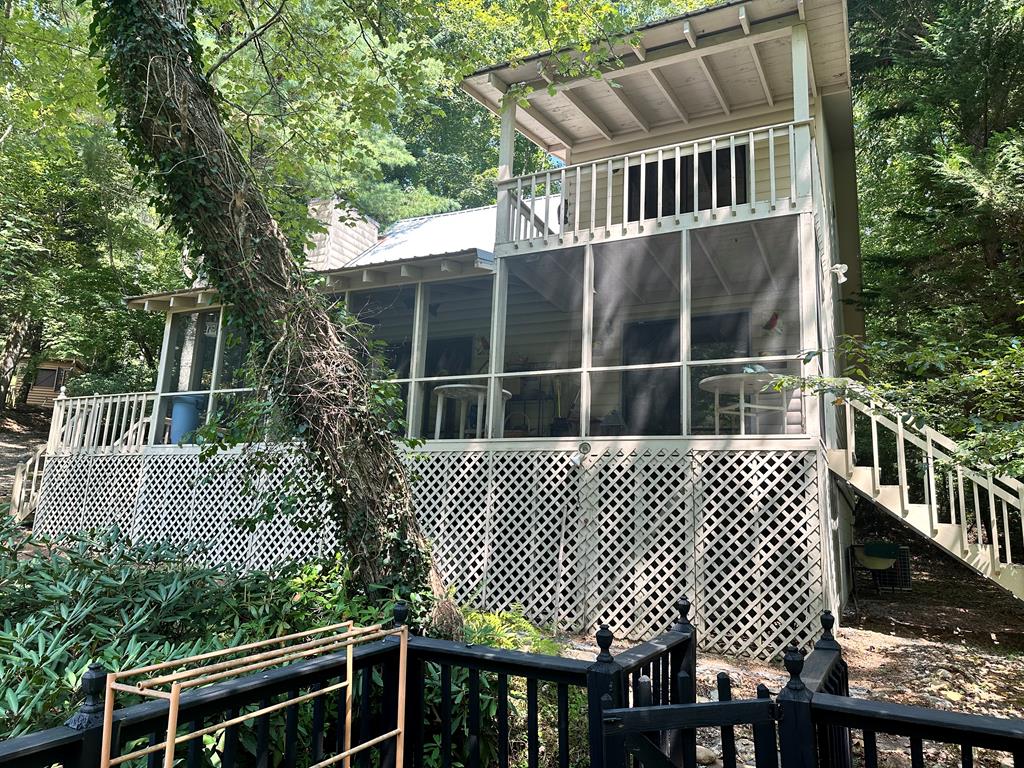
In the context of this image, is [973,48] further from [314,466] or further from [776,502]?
[314,466]

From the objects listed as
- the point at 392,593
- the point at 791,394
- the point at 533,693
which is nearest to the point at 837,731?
the point at 533,693

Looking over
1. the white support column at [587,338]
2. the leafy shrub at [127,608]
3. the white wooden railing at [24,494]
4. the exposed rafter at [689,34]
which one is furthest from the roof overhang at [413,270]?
the leafy shrub at [127,608]

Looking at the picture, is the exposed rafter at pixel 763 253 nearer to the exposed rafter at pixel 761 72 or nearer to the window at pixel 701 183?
the window at pixel 701 183

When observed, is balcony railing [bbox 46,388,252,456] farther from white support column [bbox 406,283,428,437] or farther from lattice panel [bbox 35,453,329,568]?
white support column [bbox 406,283,428,437]

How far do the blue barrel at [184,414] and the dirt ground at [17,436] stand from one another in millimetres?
5495

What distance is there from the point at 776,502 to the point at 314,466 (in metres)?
5.36

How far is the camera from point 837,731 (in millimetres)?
2137

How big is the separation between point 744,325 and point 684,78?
3.84m

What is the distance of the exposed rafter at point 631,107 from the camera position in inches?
396

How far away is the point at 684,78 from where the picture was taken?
981 centimetres

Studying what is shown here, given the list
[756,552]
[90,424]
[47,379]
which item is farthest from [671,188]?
[47,379]

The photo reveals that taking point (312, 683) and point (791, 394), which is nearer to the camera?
point (312, 683)

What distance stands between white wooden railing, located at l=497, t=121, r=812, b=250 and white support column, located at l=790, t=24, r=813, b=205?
1cm

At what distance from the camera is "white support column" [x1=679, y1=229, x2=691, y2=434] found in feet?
25.5
